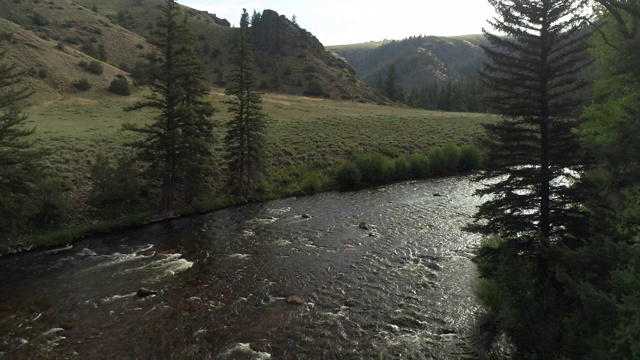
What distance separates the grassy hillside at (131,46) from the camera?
2574 inches

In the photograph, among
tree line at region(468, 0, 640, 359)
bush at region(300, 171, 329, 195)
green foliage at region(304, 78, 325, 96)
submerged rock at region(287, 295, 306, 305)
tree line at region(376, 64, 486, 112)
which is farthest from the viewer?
tree line at region(376, 64, 486, 112)

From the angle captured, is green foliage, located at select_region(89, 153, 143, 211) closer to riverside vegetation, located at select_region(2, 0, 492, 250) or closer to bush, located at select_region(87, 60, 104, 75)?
riverside vegetation, located at select_region(2, 0, 492, 250)

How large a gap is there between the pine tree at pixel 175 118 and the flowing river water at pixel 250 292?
4162 millimetres

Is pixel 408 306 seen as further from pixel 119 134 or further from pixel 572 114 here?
pixel 119 134

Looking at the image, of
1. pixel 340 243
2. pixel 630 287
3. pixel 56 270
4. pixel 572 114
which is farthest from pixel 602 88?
pixel 56 270

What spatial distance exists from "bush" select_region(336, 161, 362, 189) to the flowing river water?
1193cm

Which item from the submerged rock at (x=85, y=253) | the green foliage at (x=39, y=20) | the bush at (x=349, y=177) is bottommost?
the submerged rock at (x=85, y=253)

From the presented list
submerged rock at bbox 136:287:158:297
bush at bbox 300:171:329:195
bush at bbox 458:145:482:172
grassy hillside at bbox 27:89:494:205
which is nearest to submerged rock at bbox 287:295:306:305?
submerged rock at bbox 136:287:158:297

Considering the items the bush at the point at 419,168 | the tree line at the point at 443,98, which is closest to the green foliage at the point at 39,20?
the bush at the point at 419,168

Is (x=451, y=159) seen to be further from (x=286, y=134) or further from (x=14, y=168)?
(x=14, y=168)

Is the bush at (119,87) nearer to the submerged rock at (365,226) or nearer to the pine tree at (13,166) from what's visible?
the pine tree at (13,166)

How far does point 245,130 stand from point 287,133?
22392 millimetres

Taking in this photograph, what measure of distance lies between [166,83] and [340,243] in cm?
1837

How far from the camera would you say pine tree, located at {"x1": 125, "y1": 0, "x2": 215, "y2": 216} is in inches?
1108
